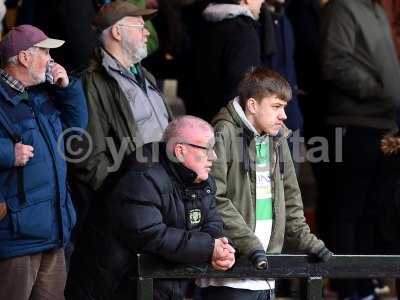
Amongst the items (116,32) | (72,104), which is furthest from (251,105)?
(116,32)

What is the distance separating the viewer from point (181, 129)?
627cm

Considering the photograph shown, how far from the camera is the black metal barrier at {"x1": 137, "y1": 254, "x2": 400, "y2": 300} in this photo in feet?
19.6

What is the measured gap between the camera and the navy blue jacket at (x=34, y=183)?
657 cm

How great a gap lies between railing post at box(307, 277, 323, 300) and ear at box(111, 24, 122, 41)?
2.38m

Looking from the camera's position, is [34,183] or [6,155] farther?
[34,183]

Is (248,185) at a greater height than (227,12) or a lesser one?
lesser

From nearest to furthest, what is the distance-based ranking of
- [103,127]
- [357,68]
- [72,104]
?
[72,104] → [103,127] → [357,68]

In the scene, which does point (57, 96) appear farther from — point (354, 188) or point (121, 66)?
point (354, 188)

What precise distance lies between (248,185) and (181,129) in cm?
68

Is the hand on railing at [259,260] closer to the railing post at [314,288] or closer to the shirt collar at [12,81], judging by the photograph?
the railing post at [314,288]

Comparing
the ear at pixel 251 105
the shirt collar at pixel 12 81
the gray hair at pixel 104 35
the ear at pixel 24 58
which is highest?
the gray hair at pixel 104 35

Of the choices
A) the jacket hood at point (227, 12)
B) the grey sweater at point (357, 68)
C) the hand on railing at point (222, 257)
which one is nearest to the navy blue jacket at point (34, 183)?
the hand on railing at point (222, 257)

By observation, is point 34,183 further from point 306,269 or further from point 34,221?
point 306,269

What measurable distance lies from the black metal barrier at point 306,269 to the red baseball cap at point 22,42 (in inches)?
59.7
